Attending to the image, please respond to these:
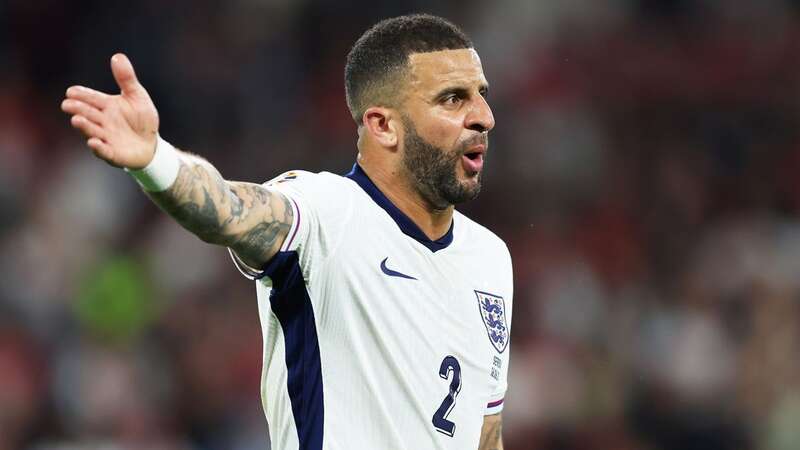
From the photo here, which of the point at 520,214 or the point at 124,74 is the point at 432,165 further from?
the point at 520,214

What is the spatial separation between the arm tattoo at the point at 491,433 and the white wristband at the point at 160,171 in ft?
5.23

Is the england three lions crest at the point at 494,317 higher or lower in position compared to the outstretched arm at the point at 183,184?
lower

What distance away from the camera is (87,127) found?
3.27 metres

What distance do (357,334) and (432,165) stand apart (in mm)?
658

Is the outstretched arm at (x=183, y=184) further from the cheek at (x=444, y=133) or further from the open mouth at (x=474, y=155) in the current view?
the open mouth at (x=474, y=155)

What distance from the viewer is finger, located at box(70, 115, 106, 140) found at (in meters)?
3.27

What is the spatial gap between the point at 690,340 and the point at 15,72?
6587 mm

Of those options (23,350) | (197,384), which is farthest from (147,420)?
(23,350)

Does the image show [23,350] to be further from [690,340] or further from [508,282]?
[508,282]

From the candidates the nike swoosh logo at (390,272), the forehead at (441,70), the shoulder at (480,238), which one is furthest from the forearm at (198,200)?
the shoulder at (480,238)

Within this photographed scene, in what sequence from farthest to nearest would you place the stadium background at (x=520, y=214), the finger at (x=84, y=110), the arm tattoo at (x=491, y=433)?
the stadium background at (x=520, y=214) → the arm tattoo at (x=491, y=433) → the finger at (x=84, y=110)

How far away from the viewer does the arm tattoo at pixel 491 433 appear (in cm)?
451

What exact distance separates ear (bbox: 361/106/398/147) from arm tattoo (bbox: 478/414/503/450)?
1011 millimetres

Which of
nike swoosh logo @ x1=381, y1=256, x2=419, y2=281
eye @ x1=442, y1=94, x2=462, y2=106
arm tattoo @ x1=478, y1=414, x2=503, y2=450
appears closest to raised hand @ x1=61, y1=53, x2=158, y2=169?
nike swoosh logo @ x1=381, y1=256, x2=419, y2=281
